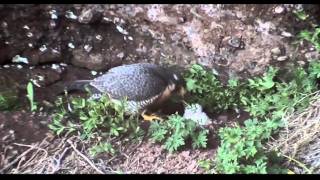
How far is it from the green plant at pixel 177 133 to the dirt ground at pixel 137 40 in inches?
14.0

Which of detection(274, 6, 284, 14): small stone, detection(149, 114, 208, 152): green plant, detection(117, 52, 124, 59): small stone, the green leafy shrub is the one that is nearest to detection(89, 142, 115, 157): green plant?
the green leafy shrub

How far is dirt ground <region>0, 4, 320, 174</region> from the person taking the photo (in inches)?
140

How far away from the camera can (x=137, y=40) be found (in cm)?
371

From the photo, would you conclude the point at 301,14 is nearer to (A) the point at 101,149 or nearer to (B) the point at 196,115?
(B) the point at 196,115

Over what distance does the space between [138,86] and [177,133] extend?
390 millimetres

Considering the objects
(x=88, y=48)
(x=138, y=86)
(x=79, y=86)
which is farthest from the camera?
(x=88, y=48)

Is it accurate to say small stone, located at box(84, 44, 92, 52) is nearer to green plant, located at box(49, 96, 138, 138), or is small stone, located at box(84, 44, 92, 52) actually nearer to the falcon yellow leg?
green plant, located at box(49, 96, 138, 138)

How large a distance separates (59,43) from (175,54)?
2.45ft

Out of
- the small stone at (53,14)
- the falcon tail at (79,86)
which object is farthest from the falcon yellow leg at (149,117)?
the small stone at (53,14)

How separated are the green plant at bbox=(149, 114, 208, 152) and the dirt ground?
0.36 metres

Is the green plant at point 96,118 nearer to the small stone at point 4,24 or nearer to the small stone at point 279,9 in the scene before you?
the small stone at point 4,24

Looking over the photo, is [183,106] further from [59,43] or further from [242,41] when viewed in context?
[59,43]

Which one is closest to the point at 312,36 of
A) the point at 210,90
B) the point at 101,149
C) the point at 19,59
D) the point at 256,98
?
the point at 256,98

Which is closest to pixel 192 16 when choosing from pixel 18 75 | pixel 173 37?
pixel 173 37
